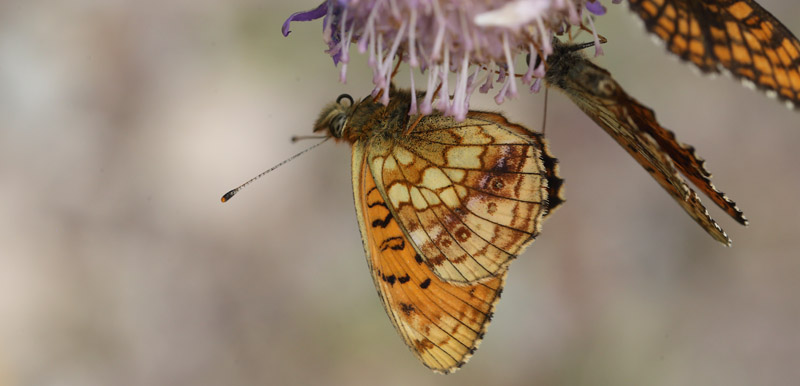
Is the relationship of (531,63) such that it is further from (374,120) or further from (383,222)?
(383,222)

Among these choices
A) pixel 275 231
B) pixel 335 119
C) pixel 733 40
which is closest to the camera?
pixel 733 40

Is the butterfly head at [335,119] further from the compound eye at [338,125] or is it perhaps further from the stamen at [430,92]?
the stamen at [430,92]

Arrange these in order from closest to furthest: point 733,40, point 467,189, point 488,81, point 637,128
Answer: point 637,128 → point 733,40 → point 488,81 → point 467,189

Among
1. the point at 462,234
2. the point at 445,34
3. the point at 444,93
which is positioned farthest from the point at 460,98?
the point at 462,234

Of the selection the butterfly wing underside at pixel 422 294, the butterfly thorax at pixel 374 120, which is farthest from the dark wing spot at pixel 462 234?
the butterfly thorax at pixel 374 120

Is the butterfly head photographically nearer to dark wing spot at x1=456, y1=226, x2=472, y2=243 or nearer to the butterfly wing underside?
the butterfly wing underside
